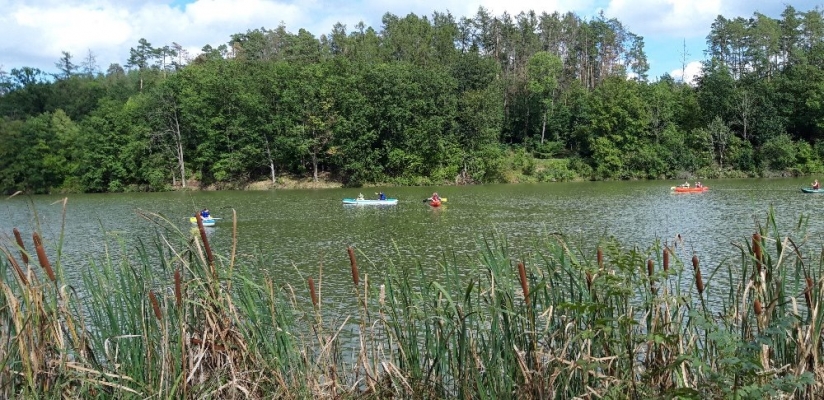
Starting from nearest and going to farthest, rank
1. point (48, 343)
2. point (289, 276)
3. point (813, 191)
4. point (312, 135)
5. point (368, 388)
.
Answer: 1. point (48, 343)
2. point (368, 388)
3. point (289, 276)
4. point (813, 191)
5. point (312, 135)

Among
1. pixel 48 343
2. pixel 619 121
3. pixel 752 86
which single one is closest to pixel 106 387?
pixel 48 343

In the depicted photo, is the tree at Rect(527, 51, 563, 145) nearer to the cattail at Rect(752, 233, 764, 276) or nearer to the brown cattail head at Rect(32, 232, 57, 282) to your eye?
the cattail at Rect(752, 233, 764, 276)

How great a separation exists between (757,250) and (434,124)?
5166 centimetres

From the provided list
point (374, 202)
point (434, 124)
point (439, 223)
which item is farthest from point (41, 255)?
point (434, 124)

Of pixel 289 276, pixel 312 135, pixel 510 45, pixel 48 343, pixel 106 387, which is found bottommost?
pixel 289 276

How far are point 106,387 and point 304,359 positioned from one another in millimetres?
1418

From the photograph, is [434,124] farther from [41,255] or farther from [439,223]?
[41,255]

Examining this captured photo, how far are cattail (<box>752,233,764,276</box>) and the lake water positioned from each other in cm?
783

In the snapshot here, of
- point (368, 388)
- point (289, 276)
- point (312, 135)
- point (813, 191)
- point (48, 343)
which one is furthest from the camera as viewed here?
point (312, 135)

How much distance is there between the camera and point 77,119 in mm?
75875

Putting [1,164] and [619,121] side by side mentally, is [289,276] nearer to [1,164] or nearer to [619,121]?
[619,121]

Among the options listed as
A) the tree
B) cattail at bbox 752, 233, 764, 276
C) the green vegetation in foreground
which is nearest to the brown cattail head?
the green vegetation in foreground

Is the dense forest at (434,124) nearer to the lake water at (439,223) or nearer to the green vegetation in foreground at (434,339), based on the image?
the lake water at (439,223)

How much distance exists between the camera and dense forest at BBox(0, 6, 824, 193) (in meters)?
55.6
